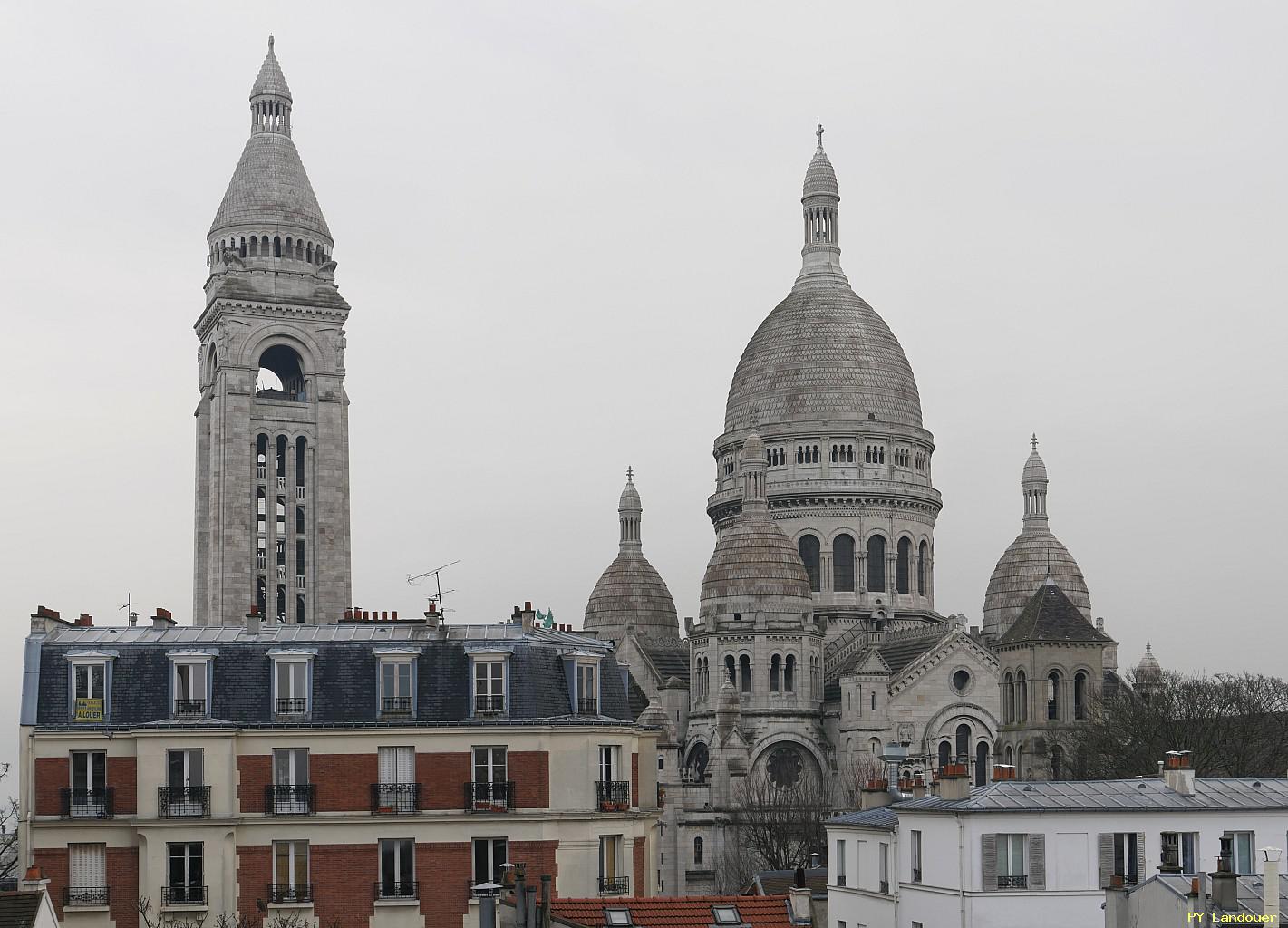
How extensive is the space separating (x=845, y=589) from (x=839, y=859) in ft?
257

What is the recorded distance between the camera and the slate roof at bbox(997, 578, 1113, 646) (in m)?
99.1

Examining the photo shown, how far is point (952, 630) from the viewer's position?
11556 centimetres

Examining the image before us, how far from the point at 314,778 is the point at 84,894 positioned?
509 centimetres

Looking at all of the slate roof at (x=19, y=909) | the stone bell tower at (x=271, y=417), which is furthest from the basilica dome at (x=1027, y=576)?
the slate roof at (x=19, y=909)

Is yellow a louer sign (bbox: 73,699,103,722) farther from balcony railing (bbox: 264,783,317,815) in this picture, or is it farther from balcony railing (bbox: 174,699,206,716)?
balcony railing (bbox: 264,783,317,815)

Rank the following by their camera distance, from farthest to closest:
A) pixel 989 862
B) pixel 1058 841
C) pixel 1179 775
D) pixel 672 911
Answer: pixel 1179 775 → pixel 1058 841 → pixel 989 862 → pixel 672 911

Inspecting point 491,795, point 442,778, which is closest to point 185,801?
point 442,778

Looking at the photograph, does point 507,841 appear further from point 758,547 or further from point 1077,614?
point 758,547

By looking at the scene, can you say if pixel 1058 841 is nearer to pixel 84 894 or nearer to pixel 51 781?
pixel 84 894

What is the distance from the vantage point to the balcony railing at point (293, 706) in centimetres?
4938

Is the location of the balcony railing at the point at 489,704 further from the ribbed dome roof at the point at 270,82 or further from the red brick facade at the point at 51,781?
the ribbed dome roof at the point at 270,82

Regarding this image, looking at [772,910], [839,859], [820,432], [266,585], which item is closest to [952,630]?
[820,432]

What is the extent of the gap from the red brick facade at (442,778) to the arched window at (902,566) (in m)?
81.9

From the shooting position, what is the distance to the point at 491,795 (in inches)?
1922
